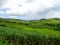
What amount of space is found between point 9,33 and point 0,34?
1.34m

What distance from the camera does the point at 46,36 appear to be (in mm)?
30109

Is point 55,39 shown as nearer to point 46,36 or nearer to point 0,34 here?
point 46,36

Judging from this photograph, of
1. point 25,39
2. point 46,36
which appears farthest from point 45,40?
point 25,39

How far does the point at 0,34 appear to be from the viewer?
102 ft

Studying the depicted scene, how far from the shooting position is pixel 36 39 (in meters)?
30.6

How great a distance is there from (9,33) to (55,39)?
690 cm

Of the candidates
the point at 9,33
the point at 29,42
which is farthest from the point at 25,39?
the point at 9,33

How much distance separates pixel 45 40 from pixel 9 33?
5.48 m

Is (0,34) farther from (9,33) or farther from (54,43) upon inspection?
(54,43)

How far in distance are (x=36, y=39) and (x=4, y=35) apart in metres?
4.77

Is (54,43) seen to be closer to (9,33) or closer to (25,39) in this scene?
(25,39)

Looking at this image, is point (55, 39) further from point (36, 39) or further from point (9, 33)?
point (9, 33)

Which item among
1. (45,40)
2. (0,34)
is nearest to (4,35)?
(0,34)

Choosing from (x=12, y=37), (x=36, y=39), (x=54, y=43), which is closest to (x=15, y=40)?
(x=12, y=37)
